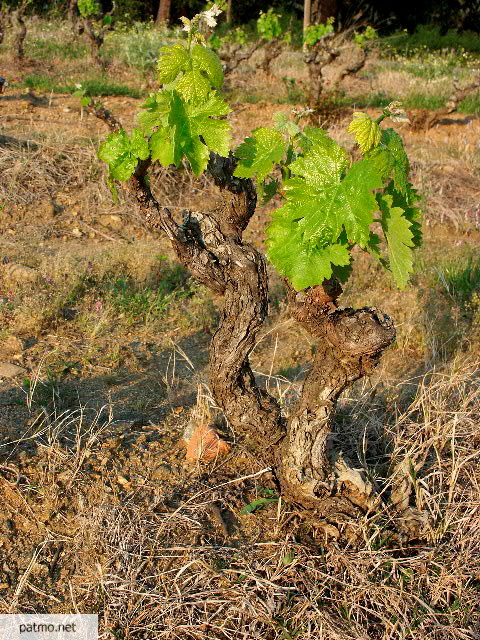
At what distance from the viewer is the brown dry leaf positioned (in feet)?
9.33

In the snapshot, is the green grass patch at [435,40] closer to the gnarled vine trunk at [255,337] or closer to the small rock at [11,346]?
the small rock at [11,346]

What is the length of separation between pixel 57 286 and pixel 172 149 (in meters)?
2.69

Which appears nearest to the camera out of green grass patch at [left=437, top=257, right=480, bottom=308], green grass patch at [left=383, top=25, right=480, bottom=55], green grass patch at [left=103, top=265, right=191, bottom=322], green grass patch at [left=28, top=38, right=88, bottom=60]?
green grass patch at [left=103, top=265, right=191, bottom=322]

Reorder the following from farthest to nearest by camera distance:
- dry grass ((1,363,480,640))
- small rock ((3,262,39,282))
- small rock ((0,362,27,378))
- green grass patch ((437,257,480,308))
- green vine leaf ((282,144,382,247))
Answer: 1. green grass patch ((437,257,480,308))
2. small rock ((3,262,39,282))
3. small rock ((0,362,27,378))
4. dry grass ((1,363,480,640))
5. green vine leaf ((282,144,382,247))

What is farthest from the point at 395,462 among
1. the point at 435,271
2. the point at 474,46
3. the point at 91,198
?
the point at 474,46

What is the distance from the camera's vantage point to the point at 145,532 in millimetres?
2492

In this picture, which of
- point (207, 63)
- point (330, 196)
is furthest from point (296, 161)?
point (207, 63)

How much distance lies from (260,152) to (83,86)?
6.63 meters

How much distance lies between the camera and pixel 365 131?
185 cm

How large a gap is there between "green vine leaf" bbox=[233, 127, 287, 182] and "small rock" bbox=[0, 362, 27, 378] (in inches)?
75.9

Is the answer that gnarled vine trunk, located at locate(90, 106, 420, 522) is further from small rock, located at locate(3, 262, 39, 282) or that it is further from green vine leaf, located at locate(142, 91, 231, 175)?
small rock, located at locate(3, 262, 39, 282)

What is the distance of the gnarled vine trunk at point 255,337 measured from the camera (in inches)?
90.0

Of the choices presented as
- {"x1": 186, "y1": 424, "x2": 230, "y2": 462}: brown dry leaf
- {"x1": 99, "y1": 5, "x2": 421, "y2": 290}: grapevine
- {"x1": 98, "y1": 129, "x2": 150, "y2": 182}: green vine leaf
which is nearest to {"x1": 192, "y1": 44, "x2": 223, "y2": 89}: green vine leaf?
{"x1": 99, "y1": 5, "x2": 421, "y2": 290}: grapevine

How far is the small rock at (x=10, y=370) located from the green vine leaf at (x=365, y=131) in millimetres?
2286
